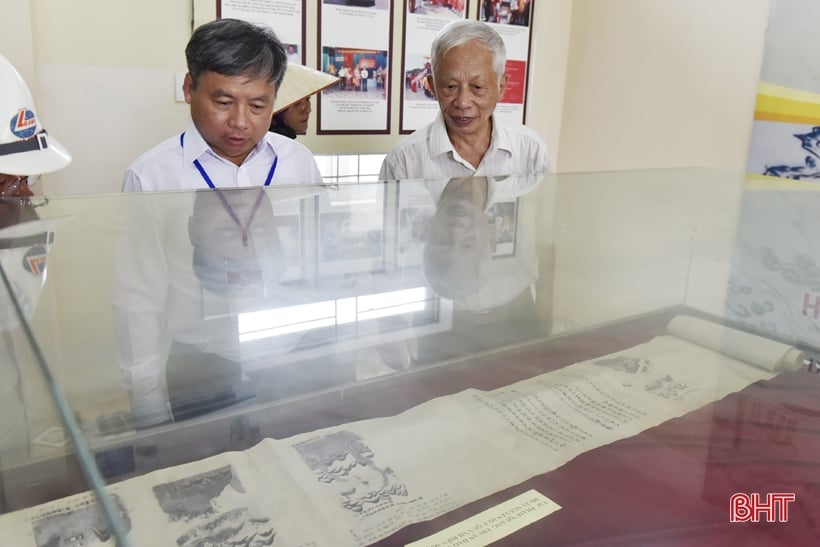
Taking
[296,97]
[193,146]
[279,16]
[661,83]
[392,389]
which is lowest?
[392,389]

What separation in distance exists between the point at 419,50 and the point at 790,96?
1589 millimetres

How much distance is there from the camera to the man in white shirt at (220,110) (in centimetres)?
145

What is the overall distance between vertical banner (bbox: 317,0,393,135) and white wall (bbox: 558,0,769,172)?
1.16 m

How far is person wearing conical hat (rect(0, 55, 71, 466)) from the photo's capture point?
1.50ft

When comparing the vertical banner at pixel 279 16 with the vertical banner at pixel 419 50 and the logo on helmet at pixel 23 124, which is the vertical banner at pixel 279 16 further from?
the logo on helmet at pixel 23 124

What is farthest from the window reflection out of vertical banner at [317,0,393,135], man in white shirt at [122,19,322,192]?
vertical banner at [317,0,393,135]

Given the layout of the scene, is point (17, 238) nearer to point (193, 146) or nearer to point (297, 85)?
point (193, 146)

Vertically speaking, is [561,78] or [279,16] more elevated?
[279,16]

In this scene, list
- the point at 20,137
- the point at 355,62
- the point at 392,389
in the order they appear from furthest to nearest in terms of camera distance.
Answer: the point at 355,62, the point at 20,137, the point at 392,389

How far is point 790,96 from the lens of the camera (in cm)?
271

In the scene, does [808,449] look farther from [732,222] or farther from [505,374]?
[732,222]

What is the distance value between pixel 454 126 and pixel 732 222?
0.93 metres

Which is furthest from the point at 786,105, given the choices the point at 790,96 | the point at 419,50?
the point at 419,50

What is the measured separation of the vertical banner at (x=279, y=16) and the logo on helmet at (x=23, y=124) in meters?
1.33
